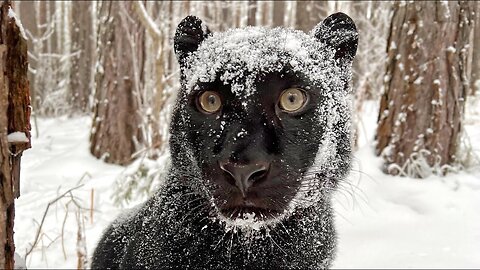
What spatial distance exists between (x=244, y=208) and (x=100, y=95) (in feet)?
17.0

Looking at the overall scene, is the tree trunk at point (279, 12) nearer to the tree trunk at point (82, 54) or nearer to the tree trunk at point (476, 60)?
the tree trunk at point (82, 54)

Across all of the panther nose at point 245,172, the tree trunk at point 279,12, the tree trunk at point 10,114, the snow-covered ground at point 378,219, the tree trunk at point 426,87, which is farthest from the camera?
the tree trunk at point 279,12

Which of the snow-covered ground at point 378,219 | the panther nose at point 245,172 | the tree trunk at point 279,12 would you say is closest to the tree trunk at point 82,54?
the snow-covered ground at point 378,219

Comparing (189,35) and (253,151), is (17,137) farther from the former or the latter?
(189,35)

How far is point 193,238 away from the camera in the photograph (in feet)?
6.51

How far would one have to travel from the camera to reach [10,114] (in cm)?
134

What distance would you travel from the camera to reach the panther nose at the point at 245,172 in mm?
1592

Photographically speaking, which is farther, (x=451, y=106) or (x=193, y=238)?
(x=451, y=106)

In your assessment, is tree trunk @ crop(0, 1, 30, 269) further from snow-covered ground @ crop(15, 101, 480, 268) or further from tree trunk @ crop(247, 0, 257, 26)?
tree trunk @ crop(247, 0, 257, 26)

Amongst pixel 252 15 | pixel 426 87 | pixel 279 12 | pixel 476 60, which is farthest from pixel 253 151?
pixel 252 15

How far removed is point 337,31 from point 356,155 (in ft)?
7.84

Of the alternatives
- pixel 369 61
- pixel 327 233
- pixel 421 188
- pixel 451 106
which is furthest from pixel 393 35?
pixel 369 61

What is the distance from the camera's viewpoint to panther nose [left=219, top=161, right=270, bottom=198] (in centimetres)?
159

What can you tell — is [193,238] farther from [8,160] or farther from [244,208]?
[8,160]
